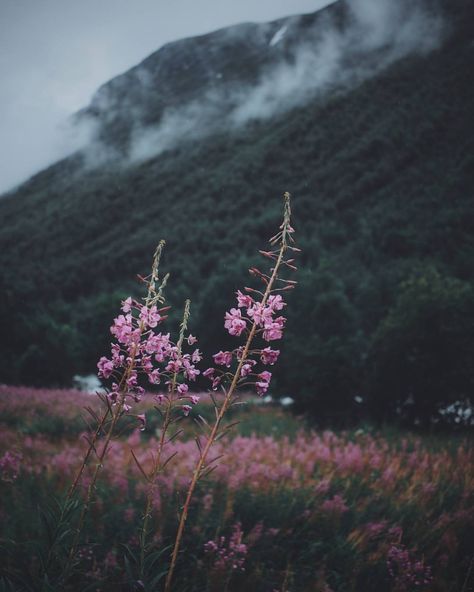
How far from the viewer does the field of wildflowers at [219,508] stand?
205 centimetres

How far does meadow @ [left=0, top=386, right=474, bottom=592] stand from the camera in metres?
3.06

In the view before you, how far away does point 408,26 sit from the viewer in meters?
93.6

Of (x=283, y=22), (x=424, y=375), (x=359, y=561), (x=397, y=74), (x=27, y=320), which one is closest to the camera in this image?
(x=359, y=561)

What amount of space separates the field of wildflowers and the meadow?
2 cm

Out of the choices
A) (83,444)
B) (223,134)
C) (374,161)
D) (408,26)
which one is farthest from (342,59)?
(83,444)

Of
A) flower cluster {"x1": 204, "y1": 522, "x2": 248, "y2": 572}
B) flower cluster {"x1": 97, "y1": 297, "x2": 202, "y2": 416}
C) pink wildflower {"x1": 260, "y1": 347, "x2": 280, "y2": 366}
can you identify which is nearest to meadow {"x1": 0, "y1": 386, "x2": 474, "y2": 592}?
flower cluster {"x1": 204, "y1": 522, "x2": 248, "y2": 572}

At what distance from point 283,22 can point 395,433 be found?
14601 centimetres

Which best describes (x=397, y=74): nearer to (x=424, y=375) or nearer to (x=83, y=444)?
(x=424, y=375)

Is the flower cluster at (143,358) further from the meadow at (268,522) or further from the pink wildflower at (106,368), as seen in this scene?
the meadow at (268,522)

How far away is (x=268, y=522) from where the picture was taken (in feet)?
13.0

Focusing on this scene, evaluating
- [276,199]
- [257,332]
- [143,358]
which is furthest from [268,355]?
[276,199]

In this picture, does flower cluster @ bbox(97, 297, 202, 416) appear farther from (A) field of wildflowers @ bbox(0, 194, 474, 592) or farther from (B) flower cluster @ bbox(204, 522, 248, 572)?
(B) flower cluster @ bbox(204, 522, 248, 572)

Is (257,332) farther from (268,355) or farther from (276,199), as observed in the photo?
(276,199)

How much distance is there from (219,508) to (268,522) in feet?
1.63
